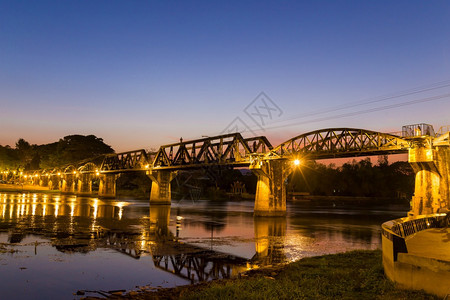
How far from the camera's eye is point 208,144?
279ft

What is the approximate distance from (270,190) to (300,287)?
153 ft

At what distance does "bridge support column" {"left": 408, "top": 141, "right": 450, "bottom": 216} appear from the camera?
43.9 m

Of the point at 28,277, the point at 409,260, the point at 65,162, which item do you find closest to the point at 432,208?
the point at 409,260

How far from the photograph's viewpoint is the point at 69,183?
155m

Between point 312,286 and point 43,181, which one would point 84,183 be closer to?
point 43,181

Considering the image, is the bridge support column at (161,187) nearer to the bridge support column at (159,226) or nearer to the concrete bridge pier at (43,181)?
the bridge support column at (159,226)

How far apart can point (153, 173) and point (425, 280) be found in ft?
309

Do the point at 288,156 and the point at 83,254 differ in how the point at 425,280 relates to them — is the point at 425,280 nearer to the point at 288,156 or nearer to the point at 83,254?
the point at 83,254

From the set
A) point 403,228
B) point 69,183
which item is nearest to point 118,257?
point 403,228

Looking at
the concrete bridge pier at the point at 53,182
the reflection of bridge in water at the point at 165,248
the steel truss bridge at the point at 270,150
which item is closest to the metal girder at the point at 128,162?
the steel truss bridge at the point at 270,150

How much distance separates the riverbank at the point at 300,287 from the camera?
488 inches

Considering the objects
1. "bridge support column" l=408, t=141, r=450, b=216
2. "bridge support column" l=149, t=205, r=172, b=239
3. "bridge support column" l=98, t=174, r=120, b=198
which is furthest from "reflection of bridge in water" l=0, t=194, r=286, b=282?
"bridge support column" l=98, t=174, r=120, b=198

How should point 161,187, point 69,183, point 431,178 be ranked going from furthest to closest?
point 69,183
point 161,187
point 431,178

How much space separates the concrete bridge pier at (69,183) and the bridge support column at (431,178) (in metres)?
137
